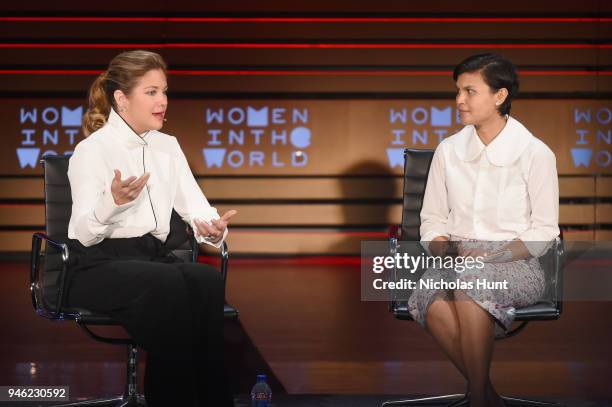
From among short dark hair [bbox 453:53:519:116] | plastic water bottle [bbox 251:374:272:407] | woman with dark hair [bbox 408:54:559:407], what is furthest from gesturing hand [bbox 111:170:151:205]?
short dark hair [bbox 453:53:519:116]

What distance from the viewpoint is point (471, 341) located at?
281 cm

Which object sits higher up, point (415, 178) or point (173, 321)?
point (415, 178)

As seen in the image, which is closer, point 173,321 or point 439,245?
point 173,321

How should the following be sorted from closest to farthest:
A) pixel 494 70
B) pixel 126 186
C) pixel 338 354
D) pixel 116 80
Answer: pixel 126 186 → pixel 116 80 → pixel 494 70 → pixel 338 354

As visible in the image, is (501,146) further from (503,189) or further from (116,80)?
(116,80)

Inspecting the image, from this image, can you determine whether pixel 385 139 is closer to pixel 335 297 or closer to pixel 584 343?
pixel 335 297

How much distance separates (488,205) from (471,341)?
0.51 meters

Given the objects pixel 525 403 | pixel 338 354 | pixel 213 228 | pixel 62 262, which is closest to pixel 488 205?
pixel 525 403

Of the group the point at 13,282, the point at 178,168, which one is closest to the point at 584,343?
the point at 178,168

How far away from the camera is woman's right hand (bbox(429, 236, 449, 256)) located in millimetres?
3105

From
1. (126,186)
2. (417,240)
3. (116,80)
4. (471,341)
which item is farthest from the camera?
(417,240)

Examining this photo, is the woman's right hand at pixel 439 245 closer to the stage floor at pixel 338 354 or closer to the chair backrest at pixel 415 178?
the chair backrest at pixel 415 178

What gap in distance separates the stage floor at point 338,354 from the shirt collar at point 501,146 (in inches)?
39.9

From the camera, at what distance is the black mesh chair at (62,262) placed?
2.88 metres
